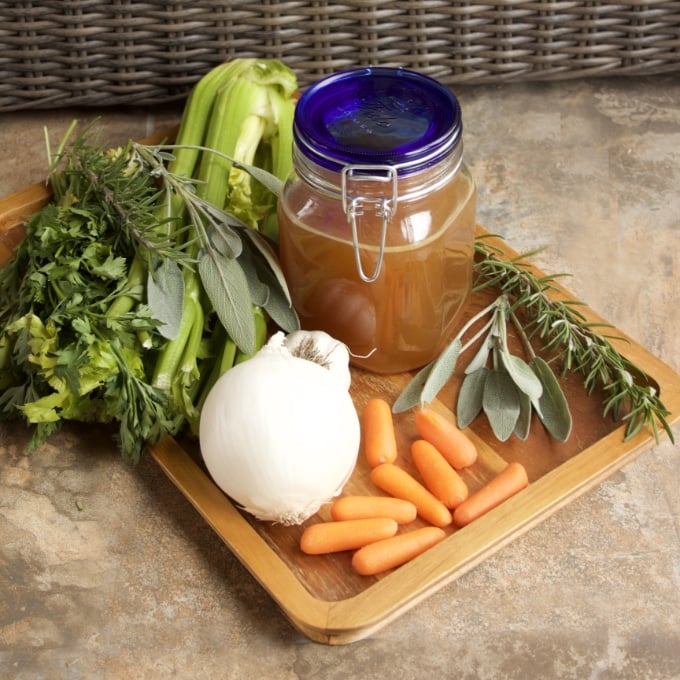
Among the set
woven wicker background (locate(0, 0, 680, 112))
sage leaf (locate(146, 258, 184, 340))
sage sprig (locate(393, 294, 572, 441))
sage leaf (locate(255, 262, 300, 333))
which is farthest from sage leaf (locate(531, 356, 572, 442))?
woven wicker background (locate(0, 0, 680, 112))

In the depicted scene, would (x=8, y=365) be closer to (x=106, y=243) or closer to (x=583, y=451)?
(x=106, y=243)

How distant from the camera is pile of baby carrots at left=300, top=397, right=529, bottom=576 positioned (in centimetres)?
116

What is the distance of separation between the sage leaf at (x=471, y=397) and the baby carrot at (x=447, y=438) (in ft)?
0.06

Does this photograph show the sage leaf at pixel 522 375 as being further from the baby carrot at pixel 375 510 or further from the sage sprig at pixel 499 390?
the baby carrot at pixel 375 510

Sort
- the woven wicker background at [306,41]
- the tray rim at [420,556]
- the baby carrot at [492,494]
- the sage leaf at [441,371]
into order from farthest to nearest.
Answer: the woven wicker background at [306,41]
the sage leaf at [441,371]
the baby carrot at [492,494]
the tray rim at [420,556]

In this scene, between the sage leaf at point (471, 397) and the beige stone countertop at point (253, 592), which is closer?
the beige stone countertop at point (253, 592)

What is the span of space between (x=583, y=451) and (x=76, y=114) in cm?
114

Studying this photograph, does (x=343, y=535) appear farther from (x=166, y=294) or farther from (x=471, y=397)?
(x=166, y=294)

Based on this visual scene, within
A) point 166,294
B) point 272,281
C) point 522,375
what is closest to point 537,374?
point 522,375

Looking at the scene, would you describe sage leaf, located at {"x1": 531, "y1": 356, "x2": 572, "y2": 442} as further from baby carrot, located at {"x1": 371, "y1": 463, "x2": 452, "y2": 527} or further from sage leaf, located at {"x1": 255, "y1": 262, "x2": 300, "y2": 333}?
sage leaf, located at {"x1": 255, "y1": 262, "x2": 300, "y2": 333}

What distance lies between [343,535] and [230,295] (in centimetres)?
34

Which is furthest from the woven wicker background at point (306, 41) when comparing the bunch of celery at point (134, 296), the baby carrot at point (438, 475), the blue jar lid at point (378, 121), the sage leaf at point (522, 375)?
the baby carrot at point (438, 475)

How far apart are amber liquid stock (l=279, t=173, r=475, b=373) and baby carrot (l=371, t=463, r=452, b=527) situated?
0.60 feet

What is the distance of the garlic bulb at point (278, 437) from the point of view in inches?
44.7
